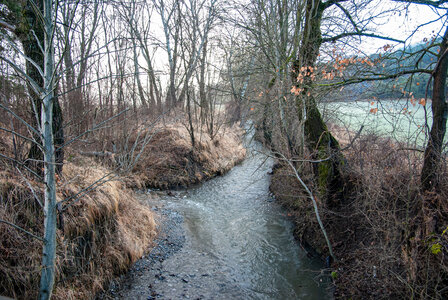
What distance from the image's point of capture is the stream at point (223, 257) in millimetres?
5195

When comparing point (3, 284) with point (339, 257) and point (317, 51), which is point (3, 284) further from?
point (317, 51)

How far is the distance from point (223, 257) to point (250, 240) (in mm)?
1071

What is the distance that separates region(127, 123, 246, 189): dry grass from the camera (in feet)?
36.3

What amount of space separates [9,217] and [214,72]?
12501mm

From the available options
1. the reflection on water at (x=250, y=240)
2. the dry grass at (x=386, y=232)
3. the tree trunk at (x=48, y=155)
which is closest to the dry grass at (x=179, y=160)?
the reflection on water at (x=250, y=240)

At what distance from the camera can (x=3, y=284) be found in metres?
3.69

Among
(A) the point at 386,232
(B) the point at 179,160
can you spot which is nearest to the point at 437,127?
(A) the point at 386,232

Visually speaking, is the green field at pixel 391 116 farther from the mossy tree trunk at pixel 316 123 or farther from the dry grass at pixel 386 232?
the mossy tree trunk at pixel 316 123

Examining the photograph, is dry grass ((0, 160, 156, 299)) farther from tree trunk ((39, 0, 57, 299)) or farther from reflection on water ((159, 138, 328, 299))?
reflection on water ((159, 138, 328, 299))

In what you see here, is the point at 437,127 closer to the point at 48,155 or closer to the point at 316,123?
the point at 316,123

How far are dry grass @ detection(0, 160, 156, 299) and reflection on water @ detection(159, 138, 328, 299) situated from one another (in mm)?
1837

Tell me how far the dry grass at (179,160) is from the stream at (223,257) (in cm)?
131

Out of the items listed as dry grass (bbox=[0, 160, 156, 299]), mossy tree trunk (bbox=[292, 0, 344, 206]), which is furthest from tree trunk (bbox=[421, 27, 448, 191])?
dry grass (bbox=[0, 160, 156, 299])

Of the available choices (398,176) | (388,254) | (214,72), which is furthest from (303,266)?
(214,72)
